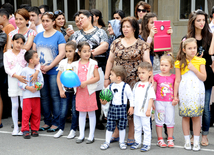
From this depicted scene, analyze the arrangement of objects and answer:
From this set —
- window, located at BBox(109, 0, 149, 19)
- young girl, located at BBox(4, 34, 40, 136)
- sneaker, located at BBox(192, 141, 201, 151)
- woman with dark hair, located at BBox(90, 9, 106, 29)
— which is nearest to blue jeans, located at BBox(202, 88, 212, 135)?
sneaker, located at BBox(192, 141, 201, 151)

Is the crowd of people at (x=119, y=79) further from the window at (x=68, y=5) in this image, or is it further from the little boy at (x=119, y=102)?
the window at (x=68, y=5)

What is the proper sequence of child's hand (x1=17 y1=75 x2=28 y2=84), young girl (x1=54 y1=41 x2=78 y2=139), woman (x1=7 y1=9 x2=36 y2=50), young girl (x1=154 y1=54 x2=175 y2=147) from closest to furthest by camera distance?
young girl (x1=154 y1=54 x2=175 y2=147) → young girl (x1=54 y1=41 x2=78 y2=139) → child's hand (x1=17 y1=75 x2=28 y2=84) → woman (x1=7 y1=9 x2=36 y2=50)

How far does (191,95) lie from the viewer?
437 centimetres

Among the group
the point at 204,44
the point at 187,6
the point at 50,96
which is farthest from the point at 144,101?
the point at 187,6

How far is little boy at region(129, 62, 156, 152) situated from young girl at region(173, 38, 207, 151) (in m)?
0.43

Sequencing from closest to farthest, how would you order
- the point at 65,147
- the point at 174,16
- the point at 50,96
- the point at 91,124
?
1. the point at 65,147
2. the point at 91,124
3. the point at 50,96
4. the point at 174,16

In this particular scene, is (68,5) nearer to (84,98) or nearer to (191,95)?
(84,98)

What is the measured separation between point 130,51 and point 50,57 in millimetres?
1654

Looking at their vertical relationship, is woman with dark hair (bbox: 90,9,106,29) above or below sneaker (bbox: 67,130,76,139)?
above

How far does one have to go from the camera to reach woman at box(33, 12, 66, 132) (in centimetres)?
541

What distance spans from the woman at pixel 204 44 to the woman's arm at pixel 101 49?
1.55 m

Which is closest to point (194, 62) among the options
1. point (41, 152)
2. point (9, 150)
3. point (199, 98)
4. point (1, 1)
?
point (199, 98)

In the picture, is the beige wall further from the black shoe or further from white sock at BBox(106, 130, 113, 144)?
white sock at BBox(106, 130, 113, 144)

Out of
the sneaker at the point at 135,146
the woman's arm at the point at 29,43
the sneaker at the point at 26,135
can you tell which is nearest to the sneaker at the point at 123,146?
the sneaker at the point at 135,146
